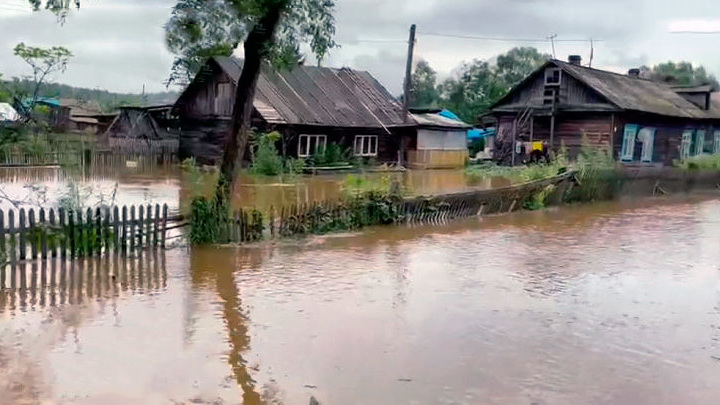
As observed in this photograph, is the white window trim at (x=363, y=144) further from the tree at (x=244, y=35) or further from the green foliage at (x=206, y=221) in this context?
the green foliage at (x=206, y=221)

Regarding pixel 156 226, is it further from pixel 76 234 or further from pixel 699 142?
pixel 699 142

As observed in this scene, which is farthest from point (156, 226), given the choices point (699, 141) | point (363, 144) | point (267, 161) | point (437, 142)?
point (699, 141)

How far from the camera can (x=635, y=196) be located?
27500 mm

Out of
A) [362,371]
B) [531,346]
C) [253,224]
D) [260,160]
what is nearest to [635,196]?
[260,160]

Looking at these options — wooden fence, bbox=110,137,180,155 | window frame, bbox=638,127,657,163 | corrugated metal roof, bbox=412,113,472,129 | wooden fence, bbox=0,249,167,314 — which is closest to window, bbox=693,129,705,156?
window frame, bbox=638,127,657,163

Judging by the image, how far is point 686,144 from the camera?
145 feet

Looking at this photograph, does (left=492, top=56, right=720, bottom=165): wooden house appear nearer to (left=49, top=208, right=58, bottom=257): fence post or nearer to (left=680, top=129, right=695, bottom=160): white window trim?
(left=680, top=129, right=695, bottom=160): white window trim

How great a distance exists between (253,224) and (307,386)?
7.95m

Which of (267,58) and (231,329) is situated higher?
(267,58)

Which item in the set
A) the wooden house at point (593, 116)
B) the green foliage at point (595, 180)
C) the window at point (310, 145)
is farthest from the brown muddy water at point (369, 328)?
the wooden house at point (593, 116)

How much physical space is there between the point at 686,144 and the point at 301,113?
2332cm

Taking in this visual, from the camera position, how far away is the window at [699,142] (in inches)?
1784

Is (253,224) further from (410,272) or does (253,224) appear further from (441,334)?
(441,334)

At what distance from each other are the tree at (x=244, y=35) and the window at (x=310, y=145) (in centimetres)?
2167
